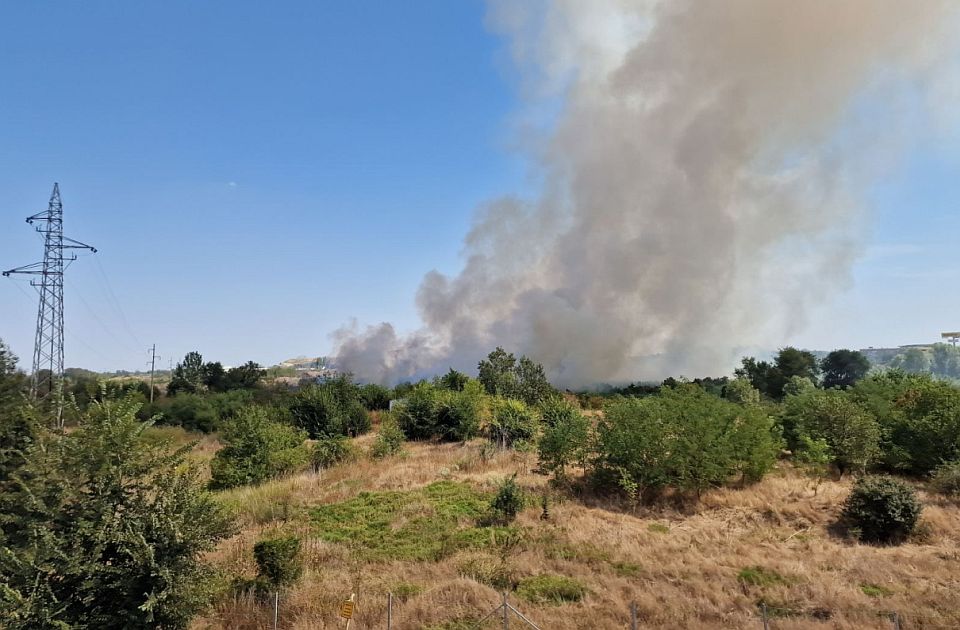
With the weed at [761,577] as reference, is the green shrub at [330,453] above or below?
above

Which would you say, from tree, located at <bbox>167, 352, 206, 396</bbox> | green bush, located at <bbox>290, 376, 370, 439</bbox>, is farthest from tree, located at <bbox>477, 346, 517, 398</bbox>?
tree, located at <bbox>167, 352, 206, 396</bbox>

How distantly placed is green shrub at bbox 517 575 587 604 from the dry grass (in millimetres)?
253

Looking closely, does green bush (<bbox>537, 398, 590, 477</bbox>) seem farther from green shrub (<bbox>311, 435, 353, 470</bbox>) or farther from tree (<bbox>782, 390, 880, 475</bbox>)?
green shrub (<bbox>311, 435, 353, 470</bbox>)

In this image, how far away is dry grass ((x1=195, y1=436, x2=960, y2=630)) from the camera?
11.0 m

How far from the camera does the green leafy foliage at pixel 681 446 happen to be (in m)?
20.7

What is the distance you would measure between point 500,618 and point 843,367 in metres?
88.9

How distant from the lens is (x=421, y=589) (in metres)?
12.3

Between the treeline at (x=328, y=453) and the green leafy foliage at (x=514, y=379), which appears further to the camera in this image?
the green leafy foliage at (x=514, y=379)

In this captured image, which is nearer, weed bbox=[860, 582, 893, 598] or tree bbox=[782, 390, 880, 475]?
weed bbox=[860, 582, 893, 598]

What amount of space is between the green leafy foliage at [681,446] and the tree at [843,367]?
68442mm

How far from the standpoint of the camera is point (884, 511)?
16.5 metres

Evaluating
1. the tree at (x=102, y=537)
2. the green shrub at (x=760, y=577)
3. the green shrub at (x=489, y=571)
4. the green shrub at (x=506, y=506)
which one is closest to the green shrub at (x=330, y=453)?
the green shrub at (x=506, y=506)

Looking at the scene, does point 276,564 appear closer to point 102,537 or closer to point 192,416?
point 102,537

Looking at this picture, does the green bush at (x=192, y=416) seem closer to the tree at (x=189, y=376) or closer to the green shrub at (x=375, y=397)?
the green shrub at (x=375, y=397)
